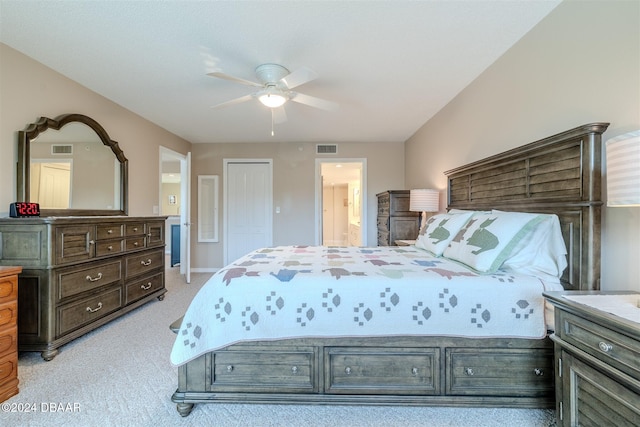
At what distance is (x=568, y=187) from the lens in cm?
167

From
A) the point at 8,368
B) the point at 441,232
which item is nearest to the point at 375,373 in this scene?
the point at 441,232

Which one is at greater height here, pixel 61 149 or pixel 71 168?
pixel 61 149

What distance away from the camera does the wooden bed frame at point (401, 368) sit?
1.55 meters

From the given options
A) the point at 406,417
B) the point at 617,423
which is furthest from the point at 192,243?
the point at 617,423

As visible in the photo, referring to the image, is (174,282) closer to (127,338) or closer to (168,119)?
(127,338)

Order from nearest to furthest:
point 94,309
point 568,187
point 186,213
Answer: point 568,187 → point 94,309 → point 186,213

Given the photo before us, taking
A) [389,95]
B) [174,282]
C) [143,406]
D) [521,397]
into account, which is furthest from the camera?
[174,282]

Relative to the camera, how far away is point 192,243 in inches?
211

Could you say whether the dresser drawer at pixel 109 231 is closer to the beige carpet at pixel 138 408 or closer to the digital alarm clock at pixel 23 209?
the digital alarm clock at pixel 23 209

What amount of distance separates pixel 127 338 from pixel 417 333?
2568 mm

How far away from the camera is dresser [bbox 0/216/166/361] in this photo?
2.16 meters

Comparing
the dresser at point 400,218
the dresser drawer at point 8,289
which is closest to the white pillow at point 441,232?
the dresser at point 400,218

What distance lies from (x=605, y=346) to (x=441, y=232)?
4.72 feet

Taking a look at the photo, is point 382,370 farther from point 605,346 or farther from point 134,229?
point 134,229
